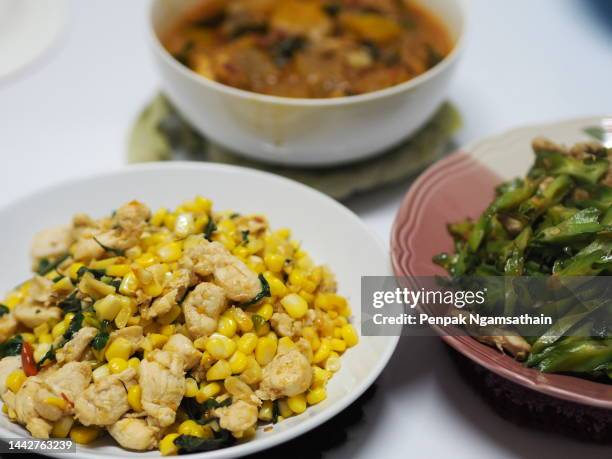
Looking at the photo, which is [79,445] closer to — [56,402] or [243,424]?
[56,402]

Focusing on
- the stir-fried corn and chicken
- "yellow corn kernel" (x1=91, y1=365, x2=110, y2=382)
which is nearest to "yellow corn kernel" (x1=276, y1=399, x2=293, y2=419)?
the stir-fried corn and chicken

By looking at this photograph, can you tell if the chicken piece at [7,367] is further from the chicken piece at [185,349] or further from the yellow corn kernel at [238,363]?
the yellow corn kernel at [238,363]

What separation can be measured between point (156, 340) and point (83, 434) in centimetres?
28

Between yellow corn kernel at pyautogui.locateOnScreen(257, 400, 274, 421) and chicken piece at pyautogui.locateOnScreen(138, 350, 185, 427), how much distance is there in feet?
0.66

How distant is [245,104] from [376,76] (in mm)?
608

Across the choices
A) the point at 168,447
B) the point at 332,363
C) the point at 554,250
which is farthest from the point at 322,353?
the point at 554,250

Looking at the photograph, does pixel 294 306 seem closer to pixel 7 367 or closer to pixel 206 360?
pixel 206 360

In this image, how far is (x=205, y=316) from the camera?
1788 mm

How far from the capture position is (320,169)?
2.66m

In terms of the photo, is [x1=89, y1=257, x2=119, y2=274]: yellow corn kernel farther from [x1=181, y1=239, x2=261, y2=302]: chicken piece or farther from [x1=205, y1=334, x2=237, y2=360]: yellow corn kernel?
[x1=205, y1=334, x2=237, y2=360]: yellow corn kernel

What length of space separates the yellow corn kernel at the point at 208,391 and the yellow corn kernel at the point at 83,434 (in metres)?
0.26

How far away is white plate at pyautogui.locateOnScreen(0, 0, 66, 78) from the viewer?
3.27 metres

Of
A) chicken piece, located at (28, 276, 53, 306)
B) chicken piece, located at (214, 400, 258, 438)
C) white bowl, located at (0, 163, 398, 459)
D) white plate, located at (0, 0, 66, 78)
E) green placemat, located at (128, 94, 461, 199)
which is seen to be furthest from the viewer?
white plate, located at (0, 0, 66, 78)

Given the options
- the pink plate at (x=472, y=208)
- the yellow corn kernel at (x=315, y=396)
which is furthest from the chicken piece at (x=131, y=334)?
the pink plate at (x=472, y=208)
